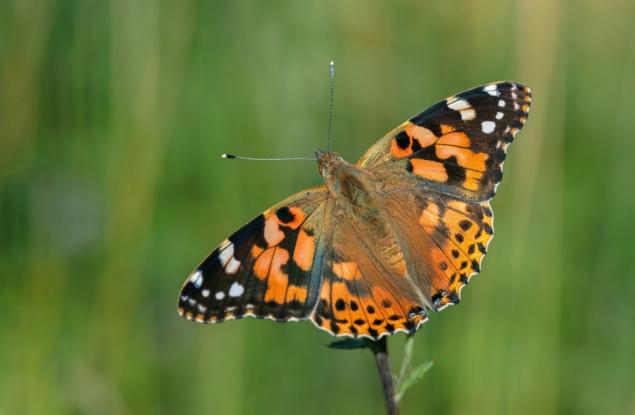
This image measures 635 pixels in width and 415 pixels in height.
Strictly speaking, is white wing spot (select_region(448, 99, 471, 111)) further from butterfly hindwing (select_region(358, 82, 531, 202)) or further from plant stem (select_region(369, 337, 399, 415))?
plant stem (select_region(369, 337, 399, 415))

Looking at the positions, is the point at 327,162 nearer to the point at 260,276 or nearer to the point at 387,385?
the point at 260,276

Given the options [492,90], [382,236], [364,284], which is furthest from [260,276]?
[492,90]

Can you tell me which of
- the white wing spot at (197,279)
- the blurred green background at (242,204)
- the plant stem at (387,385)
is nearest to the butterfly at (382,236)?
the white wing spot at (197,279)

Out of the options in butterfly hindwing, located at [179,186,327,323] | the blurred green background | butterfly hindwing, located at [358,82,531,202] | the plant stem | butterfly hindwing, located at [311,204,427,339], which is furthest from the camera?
the blurred green background

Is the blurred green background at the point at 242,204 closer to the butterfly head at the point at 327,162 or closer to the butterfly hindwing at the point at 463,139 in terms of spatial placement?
the butterfly hindwing at the point at 463,139

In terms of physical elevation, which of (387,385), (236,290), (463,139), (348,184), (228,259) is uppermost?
(463,139)

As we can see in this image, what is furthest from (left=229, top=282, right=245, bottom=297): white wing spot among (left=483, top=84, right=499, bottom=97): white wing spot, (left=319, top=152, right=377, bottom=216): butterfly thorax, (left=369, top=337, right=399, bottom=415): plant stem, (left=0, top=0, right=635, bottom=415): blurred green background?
(left=483, top=84, right=499, bottom=97): white wing spot
